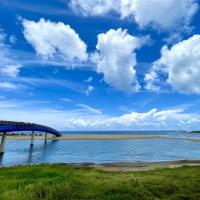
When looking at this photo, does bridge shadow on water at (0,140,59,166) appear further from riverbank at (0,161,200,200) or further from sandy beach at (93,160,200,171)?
riverbank at (0,161,200,200)

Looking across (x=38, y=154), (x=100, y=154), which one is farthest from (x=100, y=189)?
(x=38, y=154)

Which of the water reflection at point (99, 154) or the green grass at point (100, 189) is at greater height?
the water reflection at point (99, 154)

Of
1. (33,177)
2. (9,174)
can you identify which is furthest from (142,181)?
(9,174)

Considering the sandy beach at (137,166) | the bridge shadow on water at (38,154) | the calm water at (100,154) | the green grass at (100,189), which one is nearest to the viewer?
the green grass at (100,189)

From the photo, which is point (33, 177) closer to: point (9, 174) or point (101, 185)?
point (9, 174)

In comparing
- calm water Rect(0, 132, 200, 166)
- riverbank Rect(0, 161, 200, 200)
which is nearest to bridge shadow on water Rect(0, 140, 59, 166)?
calm water Rect(0, 132, 200, 166)

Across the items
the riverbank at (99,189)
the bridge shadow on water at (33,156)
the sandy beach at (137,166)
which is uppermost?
the bridge shadow on water at (33,156)

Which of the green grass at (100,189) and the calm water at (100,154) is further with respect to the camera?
the calm water at (100,154)

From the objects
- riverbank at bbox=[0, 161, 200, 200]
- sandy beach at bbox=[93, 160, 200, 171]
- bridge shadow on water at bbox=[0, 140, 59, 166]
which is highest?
bridge shadow on water at bbox=[0, 140, 59, 166]

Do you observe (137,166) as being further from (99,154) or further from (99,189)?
(99,154)

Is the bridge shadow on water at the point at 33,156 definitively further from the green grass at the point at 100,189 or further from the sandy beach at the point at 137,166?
the green grass at the point at 100,189

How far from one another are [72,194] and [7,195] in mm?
4485

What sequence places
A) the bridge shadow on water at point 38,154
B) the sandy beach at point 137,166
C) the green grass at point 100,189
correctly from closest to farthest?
1. the green grass at point 100,189
2. the sandy beach at point 137,166
3. the bridge shadow on water at point 38,154

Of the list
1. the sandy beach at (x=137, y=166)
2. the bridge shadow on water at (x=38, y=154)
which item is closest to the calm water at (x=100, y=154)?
the bridge shadow on water at (x=38, y=154)
